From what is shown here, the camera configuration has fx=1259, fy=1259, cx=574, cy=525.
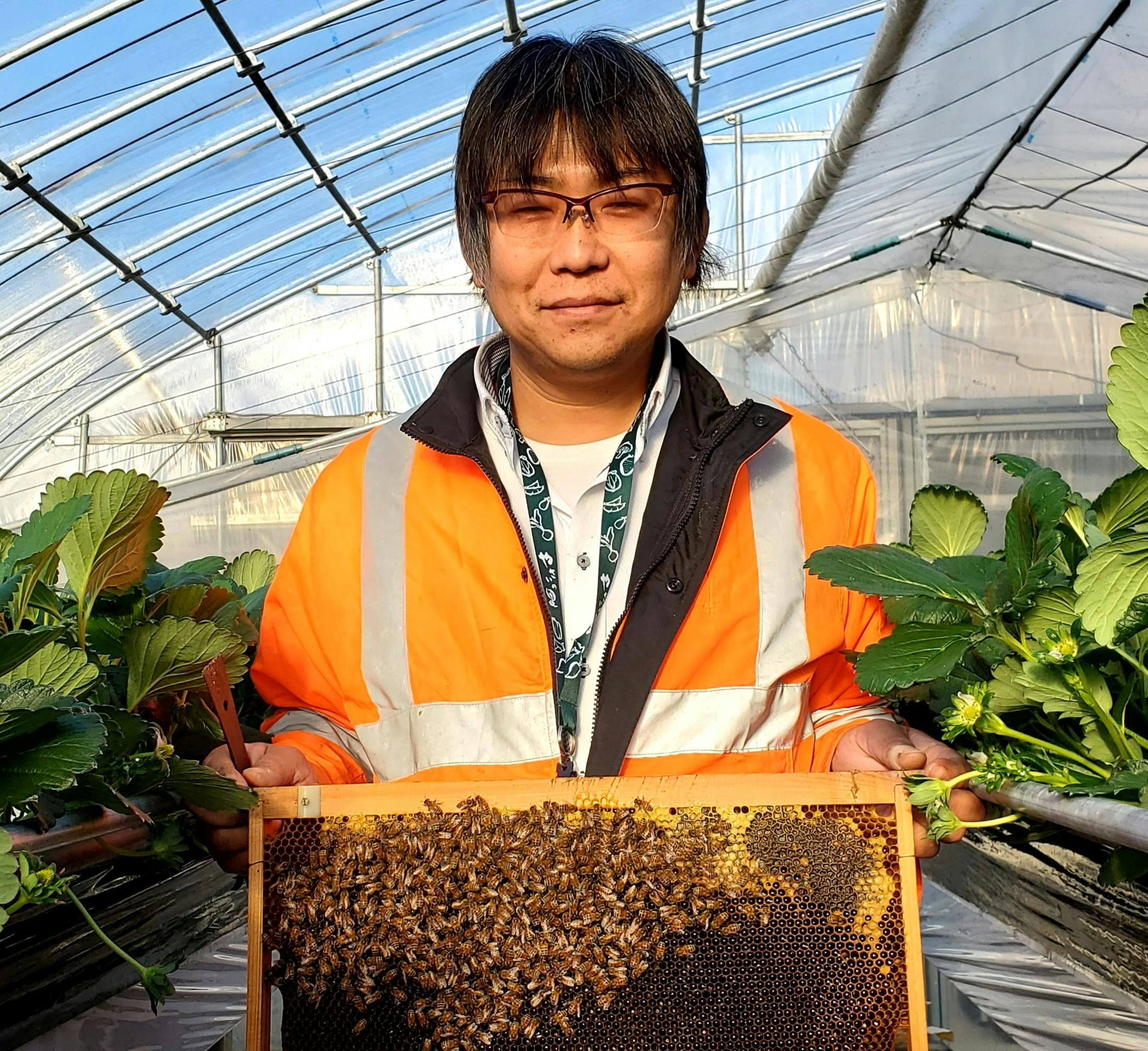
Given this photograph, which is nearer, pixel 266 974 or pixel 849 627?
pixel 266 974

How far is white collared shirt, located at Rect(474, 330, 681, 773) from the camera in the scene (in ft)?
5.89

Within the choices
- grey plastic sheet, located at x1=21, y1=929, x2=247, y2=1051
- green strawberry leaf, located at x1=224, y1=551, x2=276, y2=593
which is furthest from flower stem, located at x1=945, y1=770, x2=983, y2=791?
green strawberry leaf, located at x1=224, y1=551, x2=276, y2=593

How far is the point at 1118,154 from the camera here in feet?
24.2

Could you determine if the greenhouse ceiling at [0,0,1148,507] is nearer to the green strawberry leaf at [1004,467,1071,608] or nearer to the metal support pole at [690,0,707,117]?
the metal support pole at [690,0,707,117]

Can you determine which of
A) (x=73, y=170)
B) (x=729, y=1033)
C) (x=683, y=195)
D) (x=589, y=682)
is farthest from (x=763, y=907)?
(x=73, y=170)

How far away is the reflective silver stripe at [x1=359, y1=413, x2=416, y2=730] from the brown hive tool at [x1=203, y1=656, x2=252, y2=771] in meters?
0.34

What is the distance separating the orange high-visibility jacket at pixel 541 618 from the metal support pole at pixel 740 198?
403 inches

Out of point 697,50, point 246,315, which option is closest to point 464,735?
point 697,50

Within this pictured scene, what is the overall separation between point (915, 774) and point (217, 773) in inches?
31.2

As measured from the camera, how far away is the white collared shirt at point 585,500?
70.6 inches

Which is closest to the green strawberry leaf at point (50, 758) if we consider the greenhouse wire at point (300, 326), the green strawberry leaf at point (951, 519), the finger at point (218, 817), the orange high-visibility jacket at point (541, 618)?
the finger at point (218, 817)

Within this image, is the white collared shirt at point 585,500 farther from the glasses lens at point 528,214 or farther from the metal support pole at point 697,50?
the metal support pole at point 697,50

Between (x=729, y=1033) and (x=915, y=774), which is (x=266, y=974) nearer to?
(x=729, y=1033)

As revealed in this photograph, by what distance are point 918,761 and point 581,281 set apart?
0.79 meters
